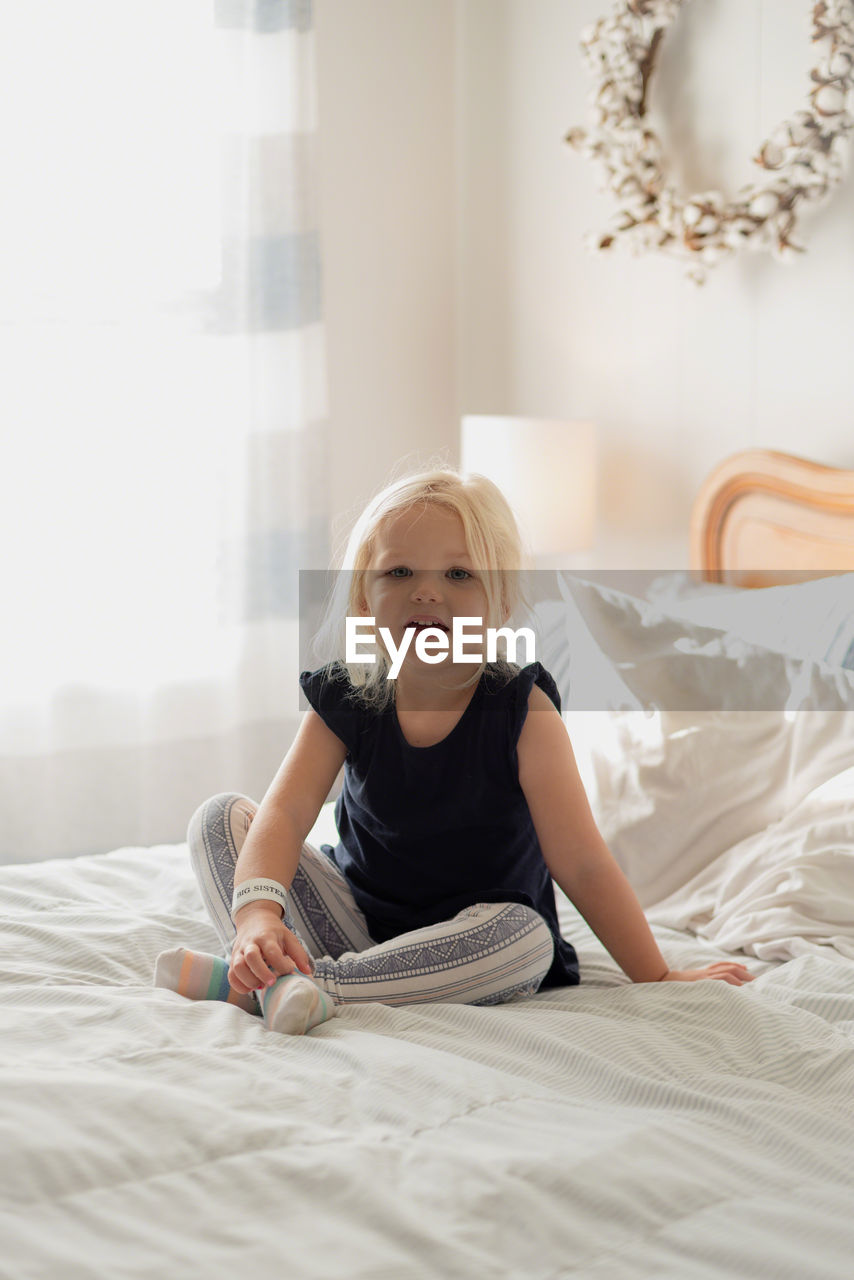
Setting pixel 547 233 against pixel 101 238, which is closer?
pixel 101 238

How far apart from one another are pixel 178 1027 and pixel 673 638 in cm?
85

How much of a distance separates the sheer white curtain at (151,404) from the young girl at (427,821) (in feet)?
4.37

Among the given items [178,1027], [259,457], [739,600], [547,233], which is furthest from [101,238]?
[178,1027]

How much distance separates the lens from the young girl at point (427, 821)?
1104 millimetres

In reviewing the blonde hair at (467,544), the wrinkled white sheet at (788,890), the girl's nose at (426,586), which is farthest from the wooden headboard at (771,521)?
the girl's nose at (426,586)

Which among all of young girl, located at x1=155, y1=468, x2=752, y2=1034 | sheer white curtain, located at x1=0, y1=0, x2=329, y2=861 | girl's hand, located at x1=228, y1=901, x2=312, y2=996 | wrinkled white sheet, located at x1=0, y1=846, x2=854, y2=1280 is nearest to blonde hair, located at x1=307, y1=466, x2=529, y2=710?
young girl, located at x1=155, y1=468, x2=752, y2=1034

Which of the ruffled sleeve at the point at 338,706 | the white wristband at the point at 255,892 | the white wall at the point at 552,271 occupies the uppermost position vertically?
the white wall at the point at 552,271

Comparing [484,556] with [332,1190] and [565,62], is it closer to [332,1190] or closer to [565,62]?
[332,1190]

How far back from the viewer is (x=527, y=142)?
2.69 m

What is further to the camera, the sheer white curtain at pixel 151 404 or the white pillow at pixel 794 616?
the sheer white curtain at pixel 151 404

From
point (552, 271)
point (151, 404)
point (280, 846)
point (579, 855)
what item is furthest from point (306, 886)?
point (552, 271)

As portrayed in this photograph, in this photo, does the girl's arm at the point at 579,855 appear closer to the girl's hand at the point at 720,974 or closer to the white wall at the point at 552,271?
the girl's hand at the point at 720,974

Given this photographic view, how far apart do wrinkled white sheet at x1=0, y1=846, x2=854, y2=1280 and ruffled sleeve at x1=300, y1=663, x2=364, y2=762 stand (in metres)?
0.34

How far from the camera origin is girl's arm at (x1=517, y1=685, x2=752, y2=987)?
1.14 metres
